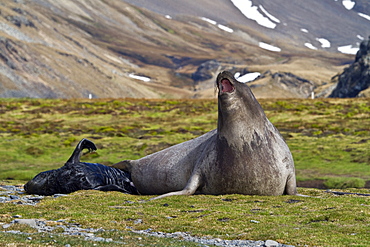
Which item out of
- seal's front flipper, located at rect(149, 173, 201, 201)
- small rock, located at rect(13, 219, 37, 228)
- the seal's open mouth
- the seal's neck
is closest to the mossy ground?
small rock, located at rect(13, 219, 37, 228)

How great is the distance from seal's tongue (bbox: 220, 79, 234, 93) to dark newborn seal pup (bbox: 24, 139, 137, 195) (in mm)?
6172

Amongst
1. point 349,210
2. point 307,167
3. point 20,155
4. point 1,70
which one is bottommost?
point 1,70

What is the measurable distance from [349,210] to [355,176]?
678 inches

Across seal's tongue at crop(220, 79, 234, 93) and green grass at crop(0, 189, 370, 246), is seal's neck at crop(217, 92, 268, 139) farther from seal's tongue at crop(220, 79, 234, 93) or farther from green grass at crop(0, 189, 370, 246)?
green grass at crop(0, 189, 370, 246)

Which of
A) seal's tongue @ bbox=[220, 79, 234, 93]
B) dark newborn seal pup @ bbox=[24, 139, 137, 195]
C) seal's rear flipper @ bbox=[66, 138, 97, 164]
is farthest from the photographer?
seal's rear flipper @ bbox=[66, 138, 97, 164]

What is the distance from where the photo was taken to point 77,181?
19.7 meters

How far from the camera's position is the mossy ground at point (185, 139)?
11750mm

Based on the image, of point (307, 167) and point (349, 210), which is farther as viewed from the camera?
point (307, 167)

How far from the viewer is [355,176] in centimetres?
2950

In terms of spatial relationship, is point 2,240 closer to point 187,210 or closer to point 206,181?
point 187,210

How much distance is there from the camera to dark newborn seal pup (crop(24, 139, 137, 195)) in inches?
768

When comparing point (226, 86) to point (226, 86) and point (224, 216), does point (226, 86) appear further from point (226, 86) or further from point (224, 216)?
point (224, 216)

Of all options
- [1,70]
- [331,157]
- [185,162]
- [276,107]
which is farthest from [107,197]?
[1,70]

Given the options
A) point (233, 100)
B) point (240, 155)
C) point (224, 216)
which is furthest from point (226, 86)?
point (224, 216)
